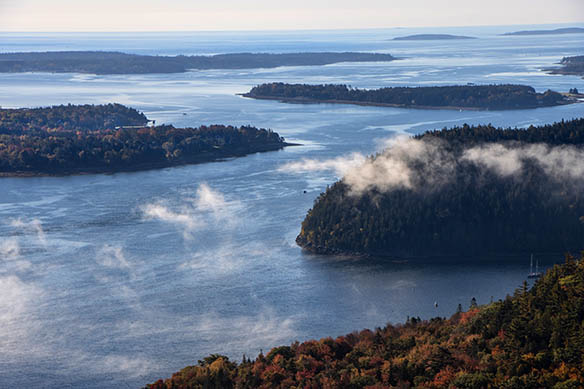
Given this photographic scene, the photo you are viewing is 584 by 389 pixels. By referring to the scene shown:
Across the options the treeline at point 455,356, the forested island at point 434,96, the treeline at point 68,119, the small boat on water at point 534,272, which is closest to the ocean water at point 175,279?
the small boat on water at point 534,272

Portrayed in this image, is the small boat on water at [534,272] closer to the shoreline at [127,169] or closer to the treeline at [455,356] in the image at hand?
the treeline at [455,356]

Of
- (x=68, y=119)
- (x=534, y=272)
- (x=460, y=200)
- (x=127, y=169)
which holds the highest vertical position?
(x=68, y=119)

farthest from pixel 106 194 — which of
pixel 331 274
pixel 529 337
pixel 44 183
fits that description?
pixel 529 337

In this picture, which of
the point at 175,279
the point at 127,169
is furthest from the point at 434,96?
the point at 175,279

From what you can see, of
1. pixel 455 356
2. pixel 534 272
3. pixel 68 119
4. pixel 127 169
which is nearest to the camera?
pixel 455 356

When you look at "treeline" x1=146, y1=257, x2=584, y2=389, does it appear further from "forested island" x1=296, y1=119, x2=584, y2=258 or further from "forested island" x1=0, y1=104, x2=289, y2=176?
"forested island" x1=0, y1=104, x2=289, y2=176

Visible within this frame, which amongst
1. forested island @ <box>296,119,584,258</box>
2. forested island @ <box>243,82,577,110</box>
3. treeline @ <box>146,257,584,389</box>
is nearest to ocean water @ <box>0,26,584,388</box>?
forested island @ <box>296,119,584,258</box>

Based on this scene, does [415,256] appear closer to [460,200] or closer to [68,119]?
[460,200]
